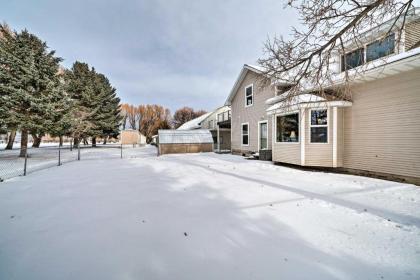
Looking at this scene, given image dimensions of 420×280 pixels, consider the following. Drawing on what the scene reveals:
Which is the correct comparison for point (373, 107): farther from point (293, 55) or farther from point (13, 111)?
point (13, 111)

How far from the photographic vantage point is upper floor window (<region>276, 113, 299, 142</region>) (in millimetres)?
9248

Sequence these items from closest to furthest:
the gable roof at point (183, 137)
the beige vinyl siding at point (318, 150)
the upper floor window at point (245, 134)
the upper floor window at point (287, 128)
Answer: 1. the beige vinyl siding at point (318, 150)
2. the upper floor window at point (287, 128)
3. the upper floor window at point (245, 134)
4. the gable roof at point (183, 137)

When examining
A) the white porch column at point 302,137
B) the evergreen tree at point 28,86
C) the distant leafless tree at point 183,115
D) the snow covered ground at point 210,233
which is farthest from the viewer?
the distant leafless tree at point 183,115

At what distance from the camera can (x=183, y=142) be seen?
17.2 meters

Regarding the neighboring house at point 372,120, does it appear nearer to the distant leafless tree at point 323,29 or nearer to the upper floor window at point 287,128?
the upper floor window at point 287,128

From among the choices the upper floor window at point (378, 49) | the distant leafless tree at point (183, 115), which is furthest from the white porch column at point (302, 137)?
the distant leafless tree at point (183, 115)

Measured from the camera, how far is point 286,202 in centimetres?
434

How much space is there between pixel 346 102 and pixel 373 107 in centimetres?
91

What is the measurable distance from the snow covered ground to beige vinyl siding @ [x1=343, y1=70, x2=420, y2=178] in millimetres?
1619

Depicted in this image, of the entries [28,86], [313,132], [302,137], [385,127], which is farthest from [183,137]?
[385,127]

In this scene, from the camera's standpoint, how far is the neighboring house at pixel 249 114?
42.4 ft

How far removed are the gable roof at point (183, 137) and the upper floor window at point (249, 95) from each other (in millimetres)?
5283

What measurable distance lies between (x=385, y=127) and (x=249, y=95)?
9.14 metres

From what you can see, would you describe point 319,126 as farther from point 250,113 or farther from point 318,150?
point 250,113
